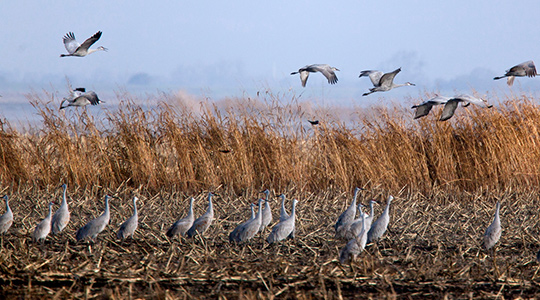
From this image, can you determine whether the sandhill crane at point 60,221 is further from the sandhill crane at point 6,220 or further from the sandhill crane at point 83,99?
the sandhill crane at point 83,99

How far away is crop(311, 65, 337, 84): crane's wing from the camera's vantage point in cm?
902

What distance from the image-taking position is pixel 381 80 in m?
8.19

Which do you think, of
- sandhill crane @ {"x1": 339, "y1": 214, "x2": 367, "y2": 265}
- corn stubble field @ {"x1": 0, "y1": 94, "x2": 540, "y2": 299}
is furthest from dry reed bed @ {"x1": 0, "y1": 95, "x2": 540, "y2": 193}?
sandhill crane @ {"x1": 339, "y1": 214, "x2": 367, "y2": 265}

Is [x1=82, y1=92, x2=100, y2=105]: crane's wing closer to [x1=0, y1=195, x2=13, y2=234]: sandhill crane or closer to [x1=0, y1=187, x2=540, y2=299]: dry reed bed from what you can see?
[x1=0, y1=187, x2=540, y2=299]: dry reed bed

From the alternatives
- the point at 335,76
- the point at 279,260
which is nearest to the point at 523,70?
the point at 335,76

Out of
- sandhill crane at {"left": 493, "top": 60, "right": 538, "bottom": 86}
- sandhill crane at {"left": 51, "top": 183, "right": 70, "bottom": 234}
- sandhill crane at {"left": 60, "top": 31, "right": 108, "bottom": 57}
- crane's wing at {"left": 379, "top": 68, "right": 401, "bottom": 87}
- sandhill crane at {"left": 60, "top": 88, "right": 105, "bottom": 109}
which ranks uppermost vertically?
sandhill crane at {"left": 60, "top": 31, "right": 108, "bottom": 57}

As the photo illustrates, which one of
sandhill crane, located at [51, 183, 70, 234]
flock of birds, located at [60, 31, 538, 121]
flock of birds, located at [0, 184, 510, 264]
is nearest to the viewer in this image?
flock of birds, located at [0, 184, 510, 264]

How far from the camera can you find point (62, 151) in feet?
28.2

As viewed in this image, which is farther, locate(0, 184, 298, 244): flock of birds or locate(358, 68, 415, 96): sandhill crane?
locate(358, 68, 415, 96): sandhill crane

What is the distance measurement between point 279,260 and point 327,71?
449 centimetres

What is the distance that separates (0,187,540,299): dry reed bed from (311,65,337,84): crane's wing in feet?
7.07

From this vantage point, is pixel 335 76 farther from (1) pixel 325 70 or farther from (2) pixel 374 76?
(2) pixel 374 76

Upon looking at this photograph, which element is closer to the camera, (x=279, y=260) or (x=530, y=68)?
(x=279, y=260)

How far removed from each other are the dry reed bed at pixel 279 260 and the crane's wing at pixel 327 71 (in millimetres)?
2154
